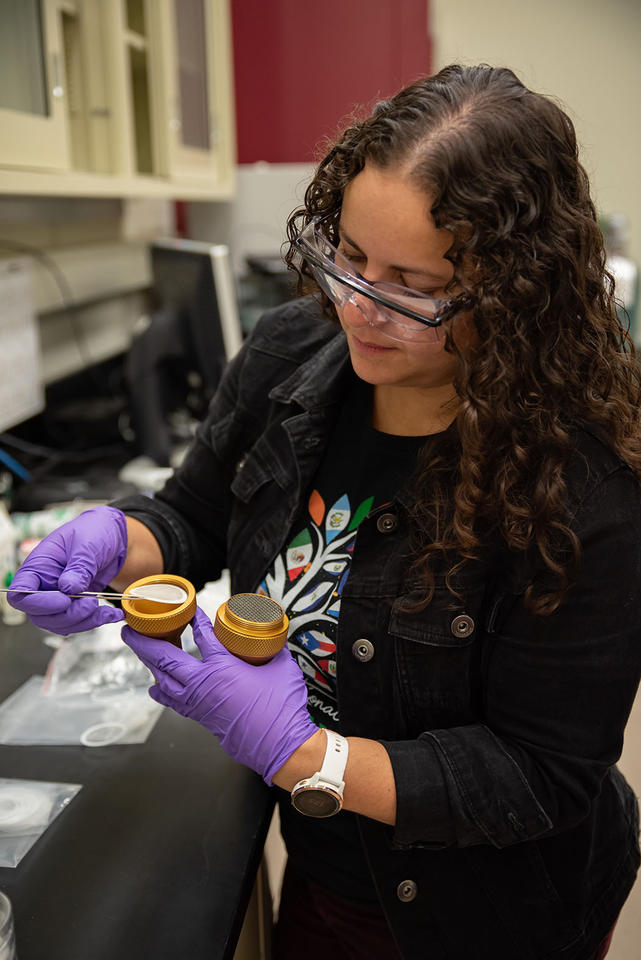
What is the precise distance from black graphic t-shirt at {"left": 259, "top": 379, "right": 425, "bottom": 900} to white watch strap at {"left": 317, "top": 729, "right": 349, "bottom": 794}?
11 centimetres

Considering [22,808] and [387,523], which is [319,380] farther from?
[22,808]

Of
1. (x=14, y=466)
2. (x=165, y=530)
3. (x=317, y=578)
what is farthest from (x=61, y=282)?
(x=317, y=578)

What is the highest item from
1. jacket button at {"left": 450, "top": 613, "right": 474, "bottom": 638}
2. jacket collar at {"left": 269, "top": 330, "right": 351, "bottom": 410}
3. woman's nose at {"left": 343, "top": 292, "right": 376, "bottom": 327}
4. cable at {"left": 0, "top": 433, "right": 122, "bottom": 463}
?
woman's nose at {"left": 343, "top": 292, "right": 376, "bottom": 327}

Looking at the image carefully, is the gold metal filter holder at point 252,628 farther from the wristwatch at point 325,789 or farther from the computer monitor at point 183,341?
the computer monitor at point 183,341

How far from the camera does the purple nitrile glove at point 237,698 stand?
83 cm

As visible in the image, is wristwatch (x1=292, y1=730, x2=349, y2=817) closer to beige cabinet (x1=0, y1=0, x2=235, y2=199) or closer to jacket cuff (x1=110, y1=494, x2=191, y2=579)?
jacket cuff (x1=110, y1=494, x2=191, y2=579)

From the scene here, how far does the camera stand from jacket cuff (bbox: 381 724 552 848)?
0.82 metres

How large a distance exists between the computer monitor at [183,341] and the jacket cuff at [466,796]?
1430 millimetres

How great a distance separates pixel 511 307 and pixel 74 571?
2.08 ft

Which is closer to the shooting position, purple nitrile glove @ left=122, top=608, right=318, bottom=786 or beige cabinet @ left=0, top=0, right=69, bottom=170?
purple nitrile glove @ left=122, top=608, right=318, bottom=786

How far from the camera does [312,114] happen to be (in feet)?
12.3

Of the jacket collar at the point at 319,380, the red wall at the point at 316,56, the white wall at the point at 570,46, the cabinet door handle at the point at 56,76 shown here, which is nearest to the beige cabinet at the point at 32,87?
the cabinet door handle at the point at 56,76

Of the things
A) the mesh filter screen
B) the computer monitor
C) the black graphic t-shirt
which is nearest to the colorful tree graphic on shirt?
the black graphic t-shirt

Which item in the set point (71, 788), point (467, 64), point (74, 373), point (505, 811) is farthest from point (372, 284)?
point (74, 373)
